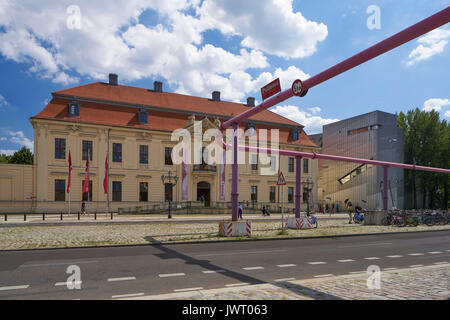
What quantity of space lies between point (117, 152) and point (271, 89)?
33287 mm

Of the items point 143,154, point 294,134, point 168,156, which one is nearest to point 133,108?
point 143,154

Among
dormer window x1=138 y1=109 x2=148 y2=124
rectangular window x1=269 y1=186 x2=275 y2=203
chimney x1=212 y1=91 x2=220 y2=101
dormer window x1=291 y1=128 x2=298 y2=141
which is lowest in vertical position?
rectangular window x1=269 y1=186 x2=275 y2=203

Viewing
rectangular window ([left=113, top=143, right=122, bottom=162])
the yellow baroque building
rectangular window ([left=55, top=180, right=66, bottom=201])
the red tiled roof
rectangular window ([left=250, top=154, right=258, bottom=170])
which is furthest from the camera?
rectangular window ([left=250, top=154, right=258, bottom=170])

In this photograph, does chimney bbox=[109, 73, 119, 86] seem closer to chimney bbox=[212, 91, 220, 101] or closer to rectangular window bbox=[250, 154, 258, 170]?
chimney bbox=[212, 91, 220, 101]

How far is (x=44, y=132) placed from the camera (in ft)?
125

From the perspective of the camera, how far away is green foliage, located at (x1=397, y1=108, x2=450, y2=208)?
58.4 meters

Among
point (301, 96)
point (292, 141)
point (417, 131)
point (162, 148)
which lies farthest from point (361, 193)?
point (301, 96)

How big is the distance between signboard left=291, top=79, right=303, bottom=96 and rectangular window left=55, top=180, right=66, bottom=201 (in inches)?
1383

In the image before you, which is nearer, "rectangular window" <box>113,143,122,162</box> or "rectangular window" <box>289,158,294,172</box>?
"rectangular window" <box>113,143,122,162</box>

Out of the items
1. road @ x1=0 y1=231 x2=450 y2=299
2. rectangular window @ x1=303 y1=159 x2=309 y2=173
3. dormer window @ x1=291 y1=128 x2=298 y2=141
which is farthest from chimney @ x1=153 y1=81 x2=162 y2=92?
road @ x1=0 y1=231 x2=450 y2=299

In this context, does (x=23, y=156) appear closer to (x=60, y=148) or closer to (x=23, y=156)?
(x=23, y=156)

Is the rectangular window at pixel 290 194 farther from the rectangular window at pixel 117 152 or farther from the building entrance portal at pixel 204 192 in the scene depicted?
the rectangular window at pixel 117 152

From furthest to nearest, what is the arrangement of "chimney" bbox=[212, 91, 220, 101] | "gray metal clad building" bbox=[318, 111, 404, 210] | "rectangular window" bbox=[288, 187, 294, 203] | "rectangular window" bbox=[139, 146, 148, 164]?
"chimney" bbox=[212, 91, 220, 101] < "gray metal clad building" bbox=[318, 111, 404, 210] < "rectangular window" bbox=[288, 187, 294, 203] < "rectangular window" bbox=[139, 146, 148, 164]
